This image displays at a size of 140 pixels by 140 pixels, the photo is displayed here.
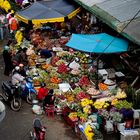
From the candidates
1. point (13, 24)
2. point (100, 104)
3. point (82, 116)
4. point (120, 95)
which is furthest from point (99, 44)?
point (13, 24)

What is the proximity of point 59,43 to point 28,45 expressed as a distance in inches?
55.1

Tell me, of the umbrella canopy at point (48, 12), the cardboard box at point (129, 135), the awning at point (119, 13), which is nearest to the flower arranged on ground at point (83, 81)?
the awning at point (119, 13)

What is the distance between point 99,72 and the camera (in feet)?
53.0

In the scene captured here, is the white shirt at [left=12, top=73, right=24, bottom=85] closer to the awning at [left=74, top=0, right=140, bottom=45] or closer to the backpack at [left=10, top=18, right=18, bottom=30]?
the awning at [left=74, top=0, right=140, bottom=45]

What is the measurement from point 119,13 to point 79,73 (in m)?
2.83

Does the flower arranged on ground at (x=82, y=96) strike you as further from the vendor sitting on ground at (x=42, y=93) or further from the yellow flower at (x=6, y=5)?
the yellow flower at (x=6, y=5)

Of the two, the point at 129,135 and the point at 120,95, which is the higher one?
the point at 120,95

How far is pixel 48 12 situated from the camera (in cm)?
1903

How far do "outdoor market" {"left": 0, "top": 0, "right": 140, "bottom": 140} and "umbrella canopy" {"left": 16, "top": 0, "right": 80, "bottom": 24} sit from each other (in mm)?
39

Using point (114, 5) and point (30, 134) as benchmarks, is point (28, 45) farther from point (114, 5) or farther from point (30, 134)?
point (30, 134)

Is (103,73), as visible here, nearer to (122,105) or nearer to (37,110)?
(122,105)

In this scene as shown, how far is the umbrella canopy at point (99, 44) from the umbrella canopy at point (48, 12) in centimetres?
247

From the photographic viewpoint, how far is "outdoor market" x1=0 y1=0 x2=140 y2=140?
1356cm

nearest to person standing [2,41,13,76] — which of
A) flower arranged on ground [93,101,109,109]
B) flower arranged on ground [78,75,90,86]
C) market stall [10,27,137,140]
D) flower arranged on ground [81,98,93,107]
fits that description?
market stall [10,27,137,140]
